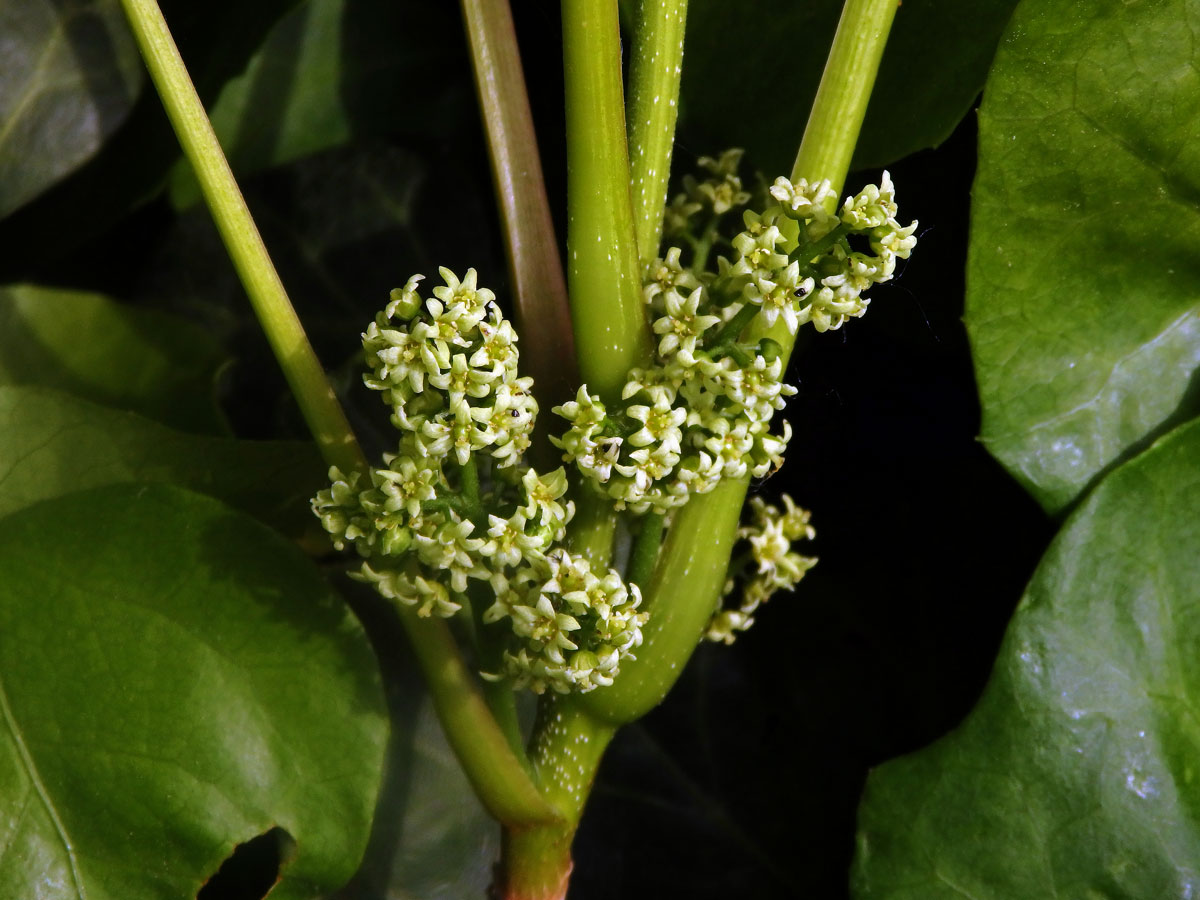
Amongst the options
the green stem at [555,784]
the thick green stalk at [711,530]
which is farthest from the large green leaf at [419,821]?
the thick green stalk at [711,530]

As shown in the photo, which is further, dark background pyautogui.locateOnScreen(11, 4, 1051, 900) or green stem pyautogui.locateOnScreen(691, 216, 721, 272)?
dark background pyautogui.locateOnScreen(11, 4, 1051, 900)

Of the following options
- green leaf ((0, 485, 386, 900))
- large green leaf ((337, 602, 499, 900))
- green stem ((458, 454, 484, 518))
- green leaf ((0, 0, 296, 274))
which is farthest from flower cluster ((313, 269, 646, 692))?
green leaf ((0, 0, 296, 274))

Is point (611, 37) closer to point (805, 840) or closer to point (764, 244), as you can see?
point (764, 244)

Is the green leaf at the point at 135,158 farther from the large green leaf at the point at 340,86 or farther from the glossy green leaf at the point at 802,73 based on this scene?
the glossy green leaf at the point at 802,73

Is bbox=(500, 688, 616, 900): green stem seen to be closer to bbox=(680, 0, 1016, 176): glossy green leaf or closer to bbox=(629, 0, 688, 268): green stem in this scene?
bbox=(629, 0, 688, 268): green stem

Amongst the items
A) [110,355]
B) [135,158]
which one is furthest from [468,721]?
[135,158]

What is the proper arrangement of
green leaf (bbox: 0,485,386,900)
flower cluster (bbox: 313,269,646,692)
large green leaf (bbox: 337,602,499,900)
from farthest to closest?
large green leaf (bbox: 337,602,499,900), green leaf (bbox: 0,485,386,900), flower cluster (bbox: 313,269,646,692)
